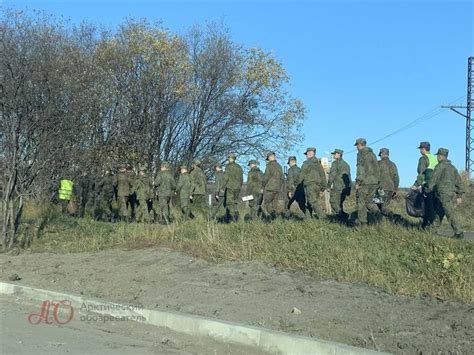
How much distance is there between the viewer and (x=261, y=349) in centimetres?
643

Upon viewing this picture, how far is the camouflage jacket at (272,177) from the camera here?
50.6 feet

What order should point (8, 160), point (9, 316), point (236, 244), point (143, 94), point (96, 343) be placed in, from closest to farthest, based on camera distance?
point (96, 343)
point (9, 316)
point (236, 244)
point (8, 160)
point (143, 94)

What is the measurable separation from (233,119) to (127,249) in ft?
A: 53.0

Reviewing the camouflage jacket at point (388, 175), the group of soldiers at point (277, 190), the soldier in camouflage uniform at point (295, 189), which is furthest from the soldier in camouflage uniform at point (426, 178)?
the soldier in camouflage uniform at point (295, 189)

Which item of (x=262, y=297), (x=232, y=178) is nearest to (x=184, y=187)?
(x=232, y=178)

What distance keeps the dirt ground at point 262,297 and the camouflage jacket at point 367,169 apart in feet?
13.7

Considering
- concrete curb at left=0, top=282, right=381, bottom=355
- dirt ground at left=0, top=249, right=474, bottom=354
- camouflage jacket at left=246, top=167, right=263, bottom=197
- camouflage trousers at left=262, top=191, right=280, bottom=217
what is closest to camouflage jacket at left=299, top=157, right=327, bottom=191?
camouflage trousers at left=262, top=191, right=280, bottom=217

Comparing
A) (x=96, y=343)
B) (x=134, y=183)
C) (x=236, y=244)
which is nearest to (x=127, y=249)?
(x=236, y=244)

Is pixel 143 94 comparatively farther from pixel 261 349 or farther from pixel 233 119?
pixel 261 349

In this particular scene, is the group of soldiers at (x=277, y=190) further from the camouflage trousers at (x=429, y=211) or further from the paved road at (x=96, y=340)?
the paved road at (x=96, y=340)

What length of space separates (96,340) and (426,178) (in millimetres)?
8290

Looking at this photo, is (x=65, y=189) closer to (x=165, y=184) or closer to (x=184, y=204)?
(x=165, y=184)

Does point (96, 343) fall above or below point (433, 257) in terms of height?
below

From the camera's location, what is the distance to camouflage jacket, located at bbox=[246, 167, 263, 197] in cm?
1582
